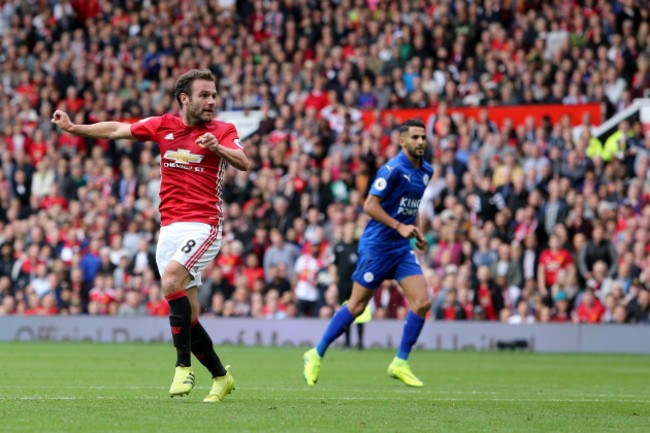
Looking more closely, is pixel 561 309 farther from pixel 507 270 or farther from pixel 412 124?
pixel 412 124

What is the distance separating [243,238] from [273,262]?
1054mm

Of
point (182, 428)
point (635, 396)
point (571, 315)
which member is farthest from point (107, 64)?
point (182, 428)

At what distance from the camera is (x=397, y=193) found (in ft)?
36.6

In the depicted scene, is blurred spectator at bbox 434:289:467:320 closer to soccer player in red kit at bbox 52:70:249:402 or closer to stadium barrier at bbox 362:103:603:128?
stadium barrier at bbox 362:103:603:128

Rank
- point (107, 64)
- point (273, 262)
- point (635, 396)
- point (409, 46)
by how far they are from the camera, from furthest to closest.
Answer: point (107, 64), point (409, 46), point (273, 262), point (635, 396)

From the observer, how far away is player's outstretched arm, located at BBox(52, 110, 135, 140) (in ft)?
26.7

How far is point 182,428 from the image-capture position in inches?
261

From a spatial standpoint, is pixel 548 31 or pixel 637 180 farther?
pixel 548 31

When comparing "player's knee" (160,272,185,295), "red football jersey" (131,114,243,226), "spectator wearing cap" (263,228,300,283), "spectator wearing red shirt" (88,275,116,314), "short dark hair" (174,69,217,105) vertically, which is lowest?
"spectator wearing red shirt" (88,275,116,314)

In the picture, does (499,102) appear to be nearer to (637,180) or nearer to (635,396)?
(637,180)

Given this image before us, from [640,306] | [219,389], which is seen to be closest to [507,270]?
[640,306]

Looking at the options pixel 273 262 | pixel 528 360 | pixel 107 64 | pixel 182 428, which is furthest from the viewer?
pixel 107 64

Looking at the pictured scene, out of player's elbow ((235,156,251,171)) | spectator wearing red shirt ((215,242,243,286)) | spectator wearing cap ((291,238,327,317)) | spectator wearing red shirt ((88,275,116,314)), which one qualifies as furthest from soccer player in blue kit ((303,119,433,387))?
spectator wearing red shirt ((88,275,116,314))

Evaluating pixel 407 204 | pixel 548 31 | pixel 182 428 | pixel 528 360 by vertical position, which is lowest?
pixel 528 360
